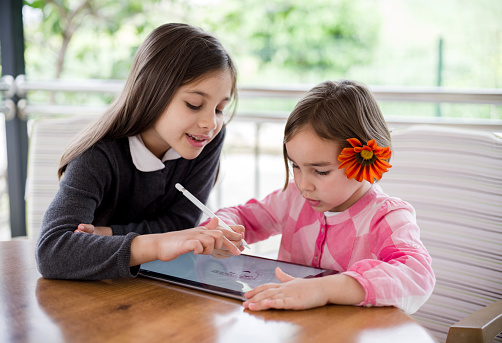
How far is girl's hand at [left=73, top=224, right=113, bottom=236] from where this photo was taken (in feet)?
3.77

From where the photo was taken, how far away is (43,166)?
6.31 ft

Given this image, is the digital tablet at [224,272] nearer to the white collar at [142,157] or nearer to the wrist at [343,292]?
the wrist at [343,292]

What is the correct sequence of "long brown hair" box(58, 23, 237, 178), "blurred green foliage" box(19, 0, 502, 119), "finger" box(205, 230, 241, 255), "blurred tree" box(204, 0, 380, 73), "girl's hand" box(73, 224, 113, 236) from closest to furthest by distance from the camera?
"finger" box(205, 230, 241, 255), "girl's hand" box(73, 224, 113, 236), "long brown hair" box(58, 23, 237, 178), "blurred green foliage" box(19, 0, 502, 119), "blurred tree" box(204, 0, 380, 73)

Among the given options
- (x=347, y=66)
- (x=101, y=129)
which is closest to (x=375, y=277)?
(x=101, y=129)

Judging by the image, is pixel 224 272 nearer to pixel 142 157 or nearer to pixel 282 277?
pixel 282 277

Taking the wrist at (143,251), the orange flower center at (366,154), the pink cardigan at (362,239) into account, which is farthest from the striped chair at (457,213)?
the wrist at (143,251)

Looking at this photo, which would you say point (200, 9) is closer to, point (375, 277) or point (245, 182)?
point (245, 182)

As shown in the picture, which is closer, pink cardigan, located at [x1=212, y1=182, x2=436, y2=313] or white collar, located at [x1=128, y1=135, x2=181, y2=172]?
pink cardigan, located at [x1=212, y1=182, x2=436, y2=313]

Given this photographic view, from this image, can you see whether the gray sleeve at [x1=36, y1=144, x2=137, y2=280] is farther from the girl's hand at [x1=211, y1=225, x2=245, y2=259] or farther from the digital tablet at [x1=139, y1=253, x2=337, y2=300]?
the girl's hand at [x1=211, y1=225, x2=245, y2=259]

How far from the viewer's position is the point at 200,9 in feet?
27.6

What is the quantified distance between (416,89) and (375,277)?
126 centimetres

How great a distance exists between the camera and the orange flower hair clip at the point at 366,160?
112 centimetres

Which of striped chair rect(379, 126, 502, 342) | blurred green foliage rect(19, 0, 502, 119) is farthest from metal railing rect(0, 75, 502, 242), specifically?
blurred green foliage rect(19, 0, 502, 119)

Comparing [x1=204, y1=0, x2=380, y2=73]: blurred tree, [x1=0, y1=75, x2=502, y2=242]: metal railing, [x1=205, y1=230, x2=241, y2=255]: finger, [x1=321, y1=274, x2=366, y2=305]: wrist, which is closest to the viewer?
[x1=321, y1=274, x2=366, y2=305]: wrist
